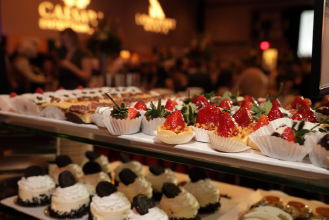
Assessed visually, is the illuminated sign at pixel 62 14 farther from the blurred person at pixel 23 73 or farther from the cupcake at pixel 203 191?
the cupcake at pixel 203 191

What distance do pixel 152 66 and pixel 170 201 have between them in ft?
26.1

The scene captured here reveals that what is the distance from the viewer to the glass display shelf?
3.29 feet

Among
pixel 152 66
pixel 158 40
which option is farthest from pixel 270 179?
pixel 158 40

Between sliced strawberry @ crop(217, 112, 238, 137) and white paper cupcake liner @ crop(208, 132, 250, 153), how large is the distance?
4 cm

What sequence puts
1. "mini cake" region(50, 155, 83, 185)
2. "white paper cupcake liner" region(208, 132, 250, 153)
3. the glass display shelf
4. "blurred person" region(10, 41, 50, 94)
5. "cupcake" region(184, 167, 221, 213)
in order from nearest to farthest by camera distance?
the glass display shelf, "white paper cupcake liner" region(208, 132, 250, 153), "cupcake" region(184, 167, 221, 213), "mini cake" region(50, 155, 83, 185), "blurred person" region(10, 41, 50, 94)

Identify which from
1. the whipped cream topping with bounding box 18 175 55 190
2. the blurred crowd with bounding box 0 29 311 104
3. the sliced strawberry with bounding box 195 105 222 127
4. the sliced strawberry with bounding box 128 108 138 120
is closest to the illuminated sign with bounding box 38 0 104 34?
the blurred crowd with bounding box 0 29 311 104

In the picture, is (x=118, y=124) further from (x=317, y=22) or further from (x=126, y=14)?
(x=126, y=14)

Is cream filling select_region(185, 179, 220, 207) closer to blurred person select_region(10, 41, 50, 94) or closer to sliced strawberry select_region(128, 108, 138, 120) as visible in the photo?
sliced strawberry select_region(128, 108, 138, 120)

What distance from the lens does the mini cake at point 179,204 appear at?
1741 mm

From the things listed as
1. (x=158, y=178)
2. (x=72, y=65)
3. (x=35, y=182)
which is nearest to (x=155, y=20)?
(x=72, y=65)

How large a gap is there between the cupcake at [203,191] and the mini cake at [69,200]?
2.07 feet

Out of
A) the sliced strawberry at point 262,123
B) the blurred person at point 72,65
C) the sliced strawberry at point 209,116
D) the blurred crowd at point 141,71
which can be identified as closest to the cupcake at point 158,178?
the sliced strawberry at point 209,116

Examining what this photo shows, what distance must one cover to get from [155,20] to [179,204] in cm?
1078

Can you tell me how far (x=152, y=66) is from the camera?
9.53m
